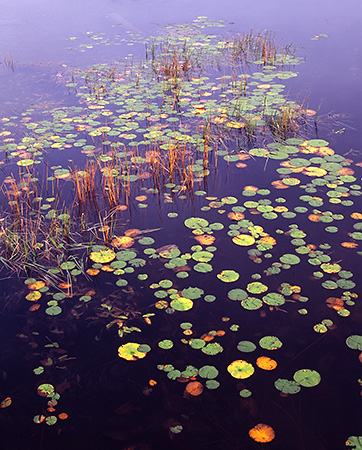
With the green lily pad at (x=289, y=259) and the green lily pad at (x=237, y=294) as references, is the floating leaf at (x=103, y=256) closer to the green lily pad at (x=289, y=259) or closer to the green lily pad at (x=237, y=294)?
the green lily pad at (x=237, y=294)

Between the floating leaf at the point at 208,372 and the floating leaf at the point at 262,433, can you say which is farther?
the floating leaf at the point at 208,372

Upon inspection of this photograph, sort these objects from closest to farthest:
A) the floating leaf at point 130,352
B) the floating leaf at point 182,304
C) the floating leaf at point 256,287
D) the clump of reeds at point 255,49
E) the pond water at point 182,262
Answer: the pond water at point 182,262 < the floating leaf at point 130,352 < the floating leaf at point 182,304 < the floating leaf at point 256,287 < the clump of reeds at point 255,49

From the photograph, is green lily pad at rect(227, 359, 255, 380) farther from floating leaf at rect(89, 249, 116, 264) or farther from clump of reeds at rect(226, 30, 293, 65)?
clump of reeds at rect(226, 30, 293, 65)

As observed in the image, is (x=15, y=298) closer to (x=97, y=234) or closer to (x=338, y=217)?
(x=97, y=234)

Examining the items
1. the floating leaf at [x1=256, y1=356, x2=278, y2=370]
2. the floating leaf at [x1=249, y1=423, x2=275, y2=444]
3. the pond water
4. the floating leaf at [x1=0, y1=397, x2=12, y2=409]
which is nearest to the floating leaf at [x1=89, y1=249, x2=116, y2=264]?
the pond water

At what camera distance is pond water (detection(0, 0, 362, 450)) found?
2295 millimetres

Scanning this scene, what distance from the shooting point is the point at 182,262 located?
129 inches

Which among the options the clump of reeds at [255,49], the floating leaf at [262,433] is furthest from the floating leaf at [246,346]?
the clump of reeds at [255,49]

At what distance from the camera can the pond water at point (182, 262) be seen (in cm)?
229

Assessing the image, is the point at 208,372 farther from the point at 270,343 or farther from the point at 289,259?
the point at 289,259

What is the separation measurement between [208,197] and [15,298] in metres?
1.87

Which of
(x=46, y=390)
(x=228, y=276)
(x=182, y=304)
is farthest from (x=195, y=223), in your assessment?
(x=46, y=390)

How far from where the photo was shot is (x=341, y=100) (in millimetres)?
6266

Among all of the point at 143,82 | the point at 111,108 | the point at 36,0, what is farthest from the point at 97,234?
the point at 36,0
